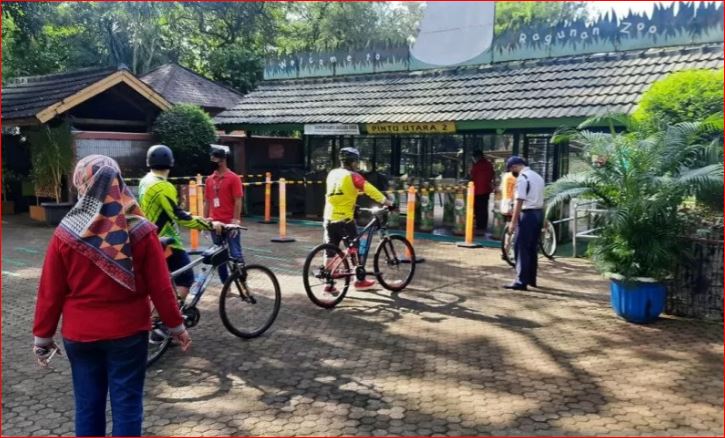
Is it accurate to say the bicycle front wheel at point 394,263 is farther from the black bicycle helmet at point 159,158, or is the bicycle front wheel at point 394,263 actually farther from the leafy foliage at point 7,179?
the leafy foliage at point 7,179

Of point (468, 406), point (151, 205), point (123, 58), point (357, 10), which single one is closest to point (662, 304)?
point (468, 406)

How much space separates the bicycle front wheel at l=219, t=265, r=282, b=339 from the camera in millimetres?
5484

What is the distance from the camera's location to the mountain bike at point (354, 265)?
673 cm

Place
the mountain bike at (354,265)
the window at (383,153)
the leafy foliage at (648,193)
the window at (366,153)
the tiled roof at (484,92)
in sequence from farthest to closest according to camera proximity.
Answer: the window at (366,153), the window at (383,153), the tiled roof at (484,92), the mountain bike at (354,265), the leafy foliage at (648,193)

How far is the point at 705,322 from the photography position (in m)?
6.12

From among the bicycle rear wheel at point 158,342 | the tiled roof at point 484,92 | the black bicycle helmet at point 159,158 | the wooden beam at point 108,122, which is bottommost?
the bicycle rear wheel at point 158,342

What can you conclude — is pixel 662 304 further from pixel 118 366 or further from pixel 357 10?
pixel 357 10

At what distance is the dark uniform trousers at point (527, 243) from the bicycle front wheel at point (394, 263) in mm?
1331

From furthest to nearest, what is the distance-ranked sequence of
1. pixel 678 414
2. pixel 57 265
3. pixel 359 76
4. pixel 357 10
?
pixel 357 10
pixel 359 76
pixel 678 414
pixel 57 265

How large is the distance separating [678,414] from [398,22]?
41200 millimetres

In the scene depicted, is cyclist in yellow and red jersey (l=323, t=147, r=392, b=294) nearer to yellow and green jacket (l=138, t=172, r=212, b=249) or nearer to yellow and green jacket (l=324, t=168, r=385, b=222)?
yellow and green jacket (l=324, t=168, r=385, b=222)

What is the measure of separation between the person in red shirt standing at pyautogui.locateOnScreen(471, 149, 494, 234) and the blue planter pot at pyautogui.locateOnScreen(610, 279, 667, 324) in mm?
6793

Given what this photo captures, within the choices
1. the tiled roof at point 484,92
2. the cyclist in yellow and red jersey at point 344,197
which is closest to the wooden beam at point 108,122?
the tiled roof at point 484,92

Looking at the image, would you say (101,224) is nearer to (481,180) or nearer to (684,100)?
(684,100)
